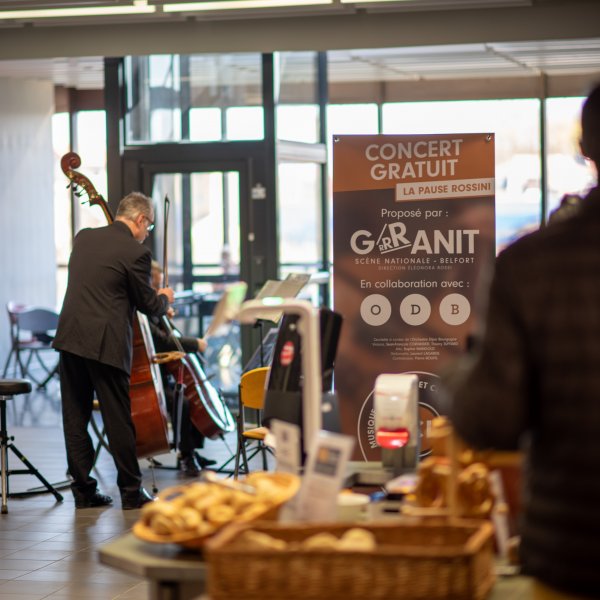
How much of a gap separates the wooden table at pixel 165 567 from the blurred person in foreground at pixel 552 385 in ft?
1.41

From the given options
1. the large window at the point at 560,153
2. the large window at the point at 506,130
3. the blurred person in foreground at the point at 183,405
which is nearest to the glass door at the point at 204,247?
the blurred person in foreground at the point at 183,405

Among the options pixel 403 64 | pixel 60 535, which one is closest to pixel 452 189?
pixel 60 535

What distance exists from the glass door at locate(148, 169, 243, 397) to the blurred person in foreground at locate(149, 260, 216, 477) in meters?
1.81

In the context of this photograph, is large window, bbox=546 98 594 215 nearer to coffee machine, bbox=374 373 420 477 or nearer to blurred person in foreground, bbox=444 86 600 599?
coffee machine, bbox=374 373 420 477

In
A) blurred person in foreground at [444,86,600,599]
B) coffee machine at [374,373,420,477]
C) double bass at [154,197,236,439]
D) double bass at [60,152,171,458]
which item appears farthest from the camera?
double bass at [154,197,236,439]

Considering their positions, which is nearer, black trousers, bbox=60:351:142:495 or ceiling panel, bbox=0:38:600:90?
black trousers, bbox=60:351:142:495

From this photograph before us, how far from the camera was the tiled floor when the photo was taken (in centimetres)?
438

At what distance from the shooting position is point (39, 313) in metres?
10.6

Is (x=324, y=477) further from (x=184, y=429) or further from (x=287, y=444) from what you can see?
(x=184, y=429)

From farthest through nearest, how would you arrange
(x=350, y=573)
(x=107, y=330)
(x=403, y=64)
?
(x=403, y=64)
(x=107, y=330)
(x=350, y=573)

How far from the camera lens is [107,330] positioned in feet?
18.0

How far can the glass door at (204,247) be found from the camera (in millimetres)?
8680

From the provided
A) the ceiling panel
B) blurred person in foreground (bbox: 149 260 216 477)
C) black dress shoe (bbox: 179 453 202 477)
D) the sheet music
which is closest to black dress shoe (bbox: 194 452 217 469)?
blurred person in foreground (bbox: 149 260 216 477)

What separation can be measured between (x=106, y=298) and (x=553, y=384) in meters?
4.12
